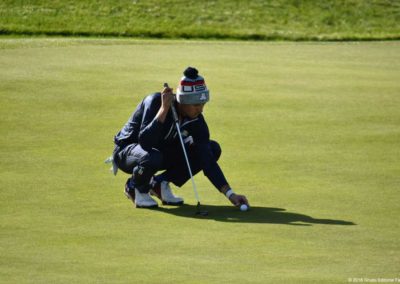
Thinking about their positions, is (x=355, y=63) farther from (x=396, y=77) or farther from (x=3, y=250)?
(x=3, y=250)

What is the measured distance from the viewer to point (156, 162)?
10625mm

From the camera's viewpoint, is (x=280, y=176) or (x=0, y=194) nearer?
(x=0, y=194)

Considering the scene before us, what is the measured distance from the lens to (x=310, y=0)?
1329 inches

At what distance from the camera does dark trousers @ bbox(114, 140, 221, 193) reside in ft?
35.0

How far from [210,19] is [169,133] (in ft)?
64.5

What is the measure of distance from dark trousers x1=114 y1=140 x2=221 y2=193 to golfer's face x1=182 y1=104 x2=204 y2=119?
341mm

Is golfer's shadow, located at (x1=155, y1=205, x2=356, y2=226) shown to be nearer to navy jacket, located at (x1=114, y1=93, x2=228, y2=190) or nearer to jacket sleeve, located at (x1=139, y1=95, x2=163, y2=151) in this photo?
navy jacket, located at (x1=114, y1=93, x2=228, y2=190)

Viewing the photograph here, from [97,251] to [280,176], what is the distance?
11.9ft

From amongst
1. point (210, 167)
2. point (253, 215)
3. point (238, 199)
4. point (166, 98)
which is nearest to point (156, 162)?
point (210, 167)

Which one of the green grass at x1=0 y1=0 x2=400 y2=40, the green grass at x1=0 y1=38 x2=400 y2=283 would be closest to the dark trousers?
the green grass at x1=0 y1=38 x2=400 y2=283

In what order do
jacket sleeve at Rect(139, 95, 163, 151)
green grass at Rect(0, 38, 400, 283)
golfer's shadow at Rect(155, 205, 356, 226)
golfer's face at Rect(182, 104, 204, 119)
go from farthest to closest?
golfer's face at Rect(182, 104, 204, 119) < jacket sleeve at Rect(139, 95, 163, 151) < golfer's shadow at Rect(155, 205, 356, 226) < green grass at Rect(0, 38, 400, 283)

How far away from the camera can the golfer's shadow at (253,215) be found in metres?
10.1

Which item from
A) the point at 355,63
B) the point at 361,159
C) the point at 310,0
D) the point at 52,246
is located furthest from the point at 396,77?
the point at 310,0

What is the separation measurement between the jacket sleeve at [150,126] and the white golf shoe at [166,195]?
54 cm
